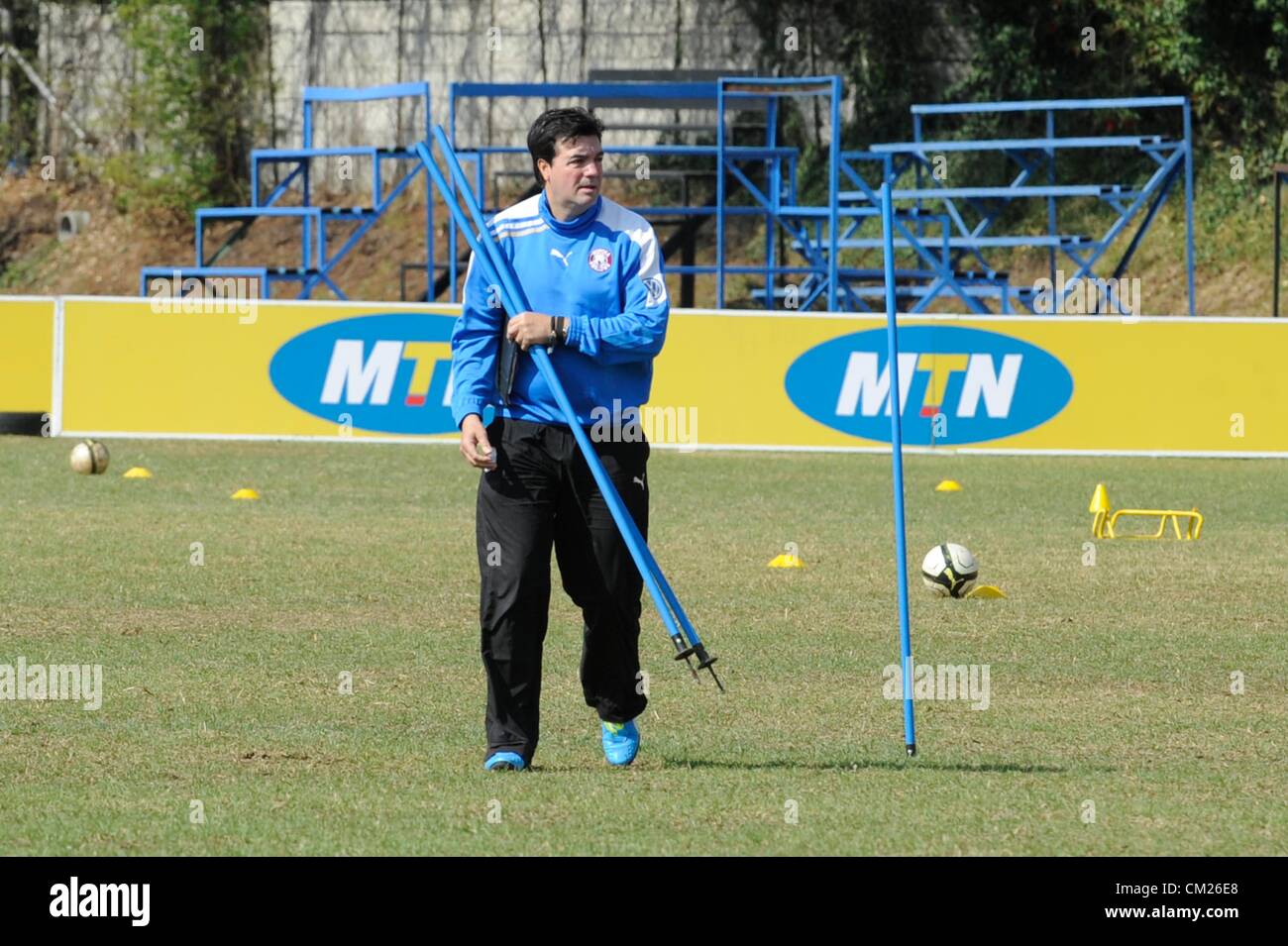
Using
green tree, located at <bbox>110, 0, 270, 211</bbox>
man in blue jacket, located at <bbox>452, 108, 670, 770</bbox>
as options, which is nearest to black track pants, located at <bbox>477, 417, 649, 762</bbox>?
man in blue jacket, located at <bbox>452, 108, 670, 770</bbox>

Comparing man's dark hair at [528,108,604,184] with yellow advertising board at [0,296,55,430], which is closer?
man's dark hair at [528,108,604,184]

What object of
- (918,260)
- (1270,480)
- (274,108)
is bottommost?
(1270,480)

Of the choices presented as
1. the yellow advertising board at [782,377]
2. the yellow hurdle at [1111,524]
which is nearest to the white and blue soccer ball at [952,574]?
the yellow hurdle at [1111,524]

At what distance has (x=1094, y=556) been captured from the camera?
13.5 m

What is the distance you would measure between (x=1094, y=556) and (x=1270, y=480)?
5482 mm

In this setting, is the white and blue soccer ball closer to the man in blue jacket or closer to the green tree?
A: the man in blue jacket

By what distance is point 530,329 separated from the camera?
6859mm

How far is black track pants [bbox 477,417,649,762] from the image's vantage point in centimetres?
705

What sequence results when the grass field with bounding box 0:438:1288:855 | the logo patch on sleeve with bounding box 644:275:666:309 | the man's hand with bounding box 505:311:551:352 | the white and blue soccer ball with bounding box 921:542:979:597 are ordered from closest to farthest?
the grass field with bounding box 0:438:1288:855 < the man's hand with bounding box 505:311:551:352 < the logo patch on sleeve with bounding box 644:275:666:309 < the white and blue soccer ball with bounding box 921:542:979:597

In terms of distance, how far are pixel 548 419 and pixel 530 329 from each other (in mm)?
339

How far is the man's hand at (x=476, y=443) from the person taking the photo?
274 inches

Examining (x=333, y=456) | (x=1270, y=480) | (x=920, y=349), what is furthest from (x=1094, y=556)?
(x=333, y=456)

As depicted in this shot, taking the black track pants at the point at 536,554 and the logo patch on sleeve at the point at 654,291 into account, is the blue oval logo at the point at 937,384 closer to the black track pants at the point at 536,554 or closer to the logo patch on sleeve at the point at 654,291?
the black track pants at the point at 536,554
